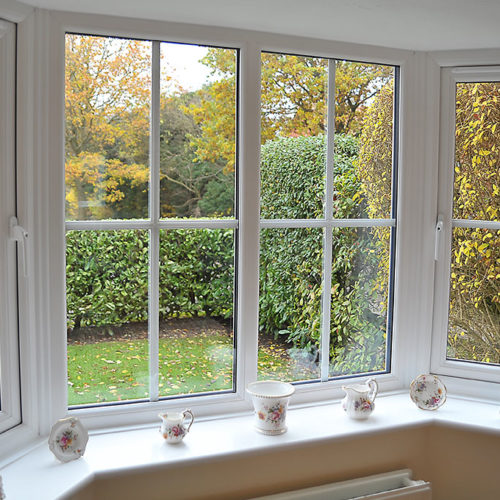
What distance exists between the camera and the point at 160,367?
208 centimetres

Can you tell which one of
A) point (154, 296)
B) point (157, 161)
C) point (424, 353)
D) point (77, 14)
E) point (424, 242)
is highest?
point (77, 14)

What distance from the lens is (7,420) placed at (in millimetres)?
1810

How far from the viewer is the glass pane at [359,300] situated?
2.34 meters

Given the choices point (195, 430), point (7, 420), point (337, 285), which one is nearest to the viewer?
point (7, 420)

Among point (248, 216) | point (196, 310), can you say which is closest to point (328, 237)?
point (248, 216)

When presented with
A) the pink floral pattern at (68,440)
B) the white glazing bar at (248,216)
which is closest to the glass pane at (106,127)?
the white glazing bar at (248,216)

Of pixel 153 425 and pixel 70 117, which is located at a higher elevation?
pixel 70 117

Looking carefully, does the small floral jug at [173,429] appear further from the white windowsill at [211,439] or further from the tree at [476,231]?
the tree at [476,231]

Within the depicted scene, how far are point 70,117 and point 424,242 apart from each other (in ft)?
4.87

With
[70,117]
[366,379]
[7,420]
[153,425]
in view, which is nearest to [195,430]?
[153,425]

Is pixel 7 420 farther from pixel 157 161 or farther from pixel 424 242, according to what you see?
pixel 424 242

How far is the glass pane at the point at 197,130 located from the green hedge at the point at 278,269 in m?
0.12

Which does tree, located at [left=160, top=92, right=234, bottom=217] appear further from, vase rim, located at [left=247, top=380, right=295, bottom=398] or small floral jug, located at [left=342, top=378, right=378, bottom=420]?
small floral jug, located at [left=342, top=378, right=378, bottom=420]

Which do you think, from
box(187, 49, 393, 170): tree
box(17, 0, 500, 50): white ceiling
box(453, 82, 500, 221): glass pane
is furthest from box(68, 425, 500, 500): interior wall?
box(17, 0, 500, 50): white ceiling
